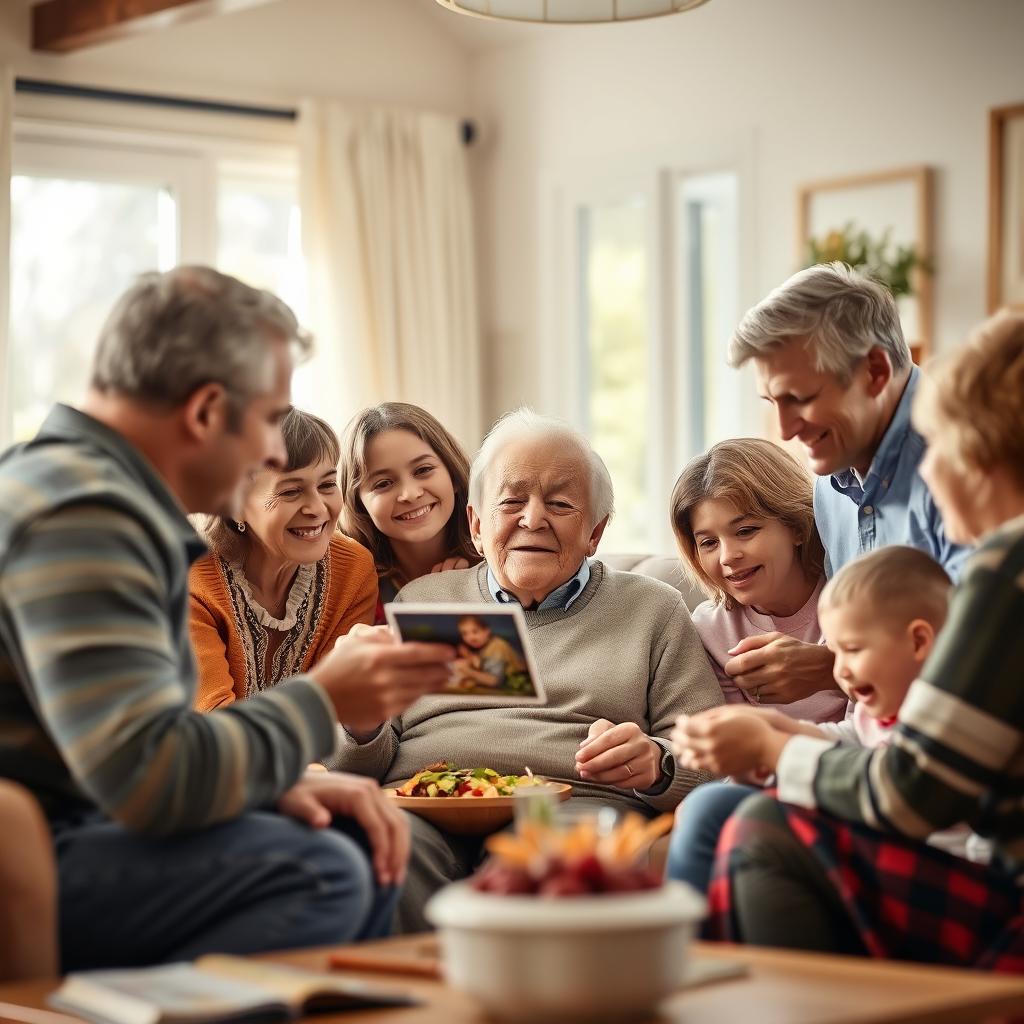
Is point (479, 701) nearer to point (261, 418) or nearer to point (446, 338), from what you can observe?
point (261, 418)

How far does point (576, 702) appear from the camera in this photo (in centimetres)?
289

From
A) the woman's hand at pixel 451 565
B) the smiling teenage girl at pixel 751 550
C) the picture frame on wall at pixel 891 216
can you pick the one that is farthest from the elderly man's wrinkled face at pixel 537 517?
the picture frame on wall at pixel 891 216

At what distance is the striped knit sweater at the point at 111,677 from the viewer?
166 centimetres

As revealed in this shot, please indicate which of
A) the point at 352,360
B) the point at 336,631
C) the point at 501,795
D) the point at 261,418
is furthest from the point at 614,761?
the point at 352,360

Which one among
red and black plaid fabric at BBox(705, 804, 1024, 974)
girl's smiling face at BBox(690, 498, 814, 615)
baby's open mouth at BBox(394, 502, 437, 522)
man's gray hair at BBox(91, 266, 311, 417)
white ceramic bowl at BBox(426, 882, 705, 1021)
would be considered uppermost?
man's gray hair at BBox(91, 266, 311, 417)

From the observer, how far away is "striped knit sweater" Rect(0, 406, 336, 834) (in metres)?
1.66

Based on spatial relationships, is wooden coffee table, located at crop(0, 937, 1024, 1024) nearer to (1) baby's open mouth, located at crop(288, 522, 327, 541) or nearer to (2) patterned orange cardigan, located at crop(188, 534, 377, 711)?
(2) patterned orange cardigan, located at crop(188, 534, 377, 711)

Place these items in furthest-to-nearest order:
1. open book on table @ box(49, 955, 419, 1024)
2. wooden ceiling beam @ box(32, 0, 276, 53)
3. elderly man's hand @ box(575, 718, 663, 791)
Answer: wooden ceiling beam @ box(32, 0, 276, 53) → elderly man's hand @ box(575, 718, 663, 791) → open book on table @ box(49, 955, 419, 1024)

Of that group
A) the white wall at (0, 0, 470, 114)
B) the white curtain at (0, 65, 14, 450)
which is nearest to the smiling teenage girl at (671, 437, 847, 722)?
the white curtain at (0, 65, 14, 450)

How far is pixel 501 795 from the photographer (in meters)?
2.63

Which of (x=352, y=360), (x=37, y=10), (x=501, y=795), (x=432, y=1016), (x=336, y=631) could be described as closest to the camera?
(x=432, y=1016)

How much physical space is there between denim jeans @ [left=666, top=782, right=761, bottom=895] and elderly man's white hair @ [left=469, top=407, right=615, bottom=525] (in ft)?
3.03

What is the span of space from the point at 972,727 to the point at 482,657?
0.66 metres

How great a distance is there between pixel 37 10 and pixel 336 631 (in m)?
3.60
